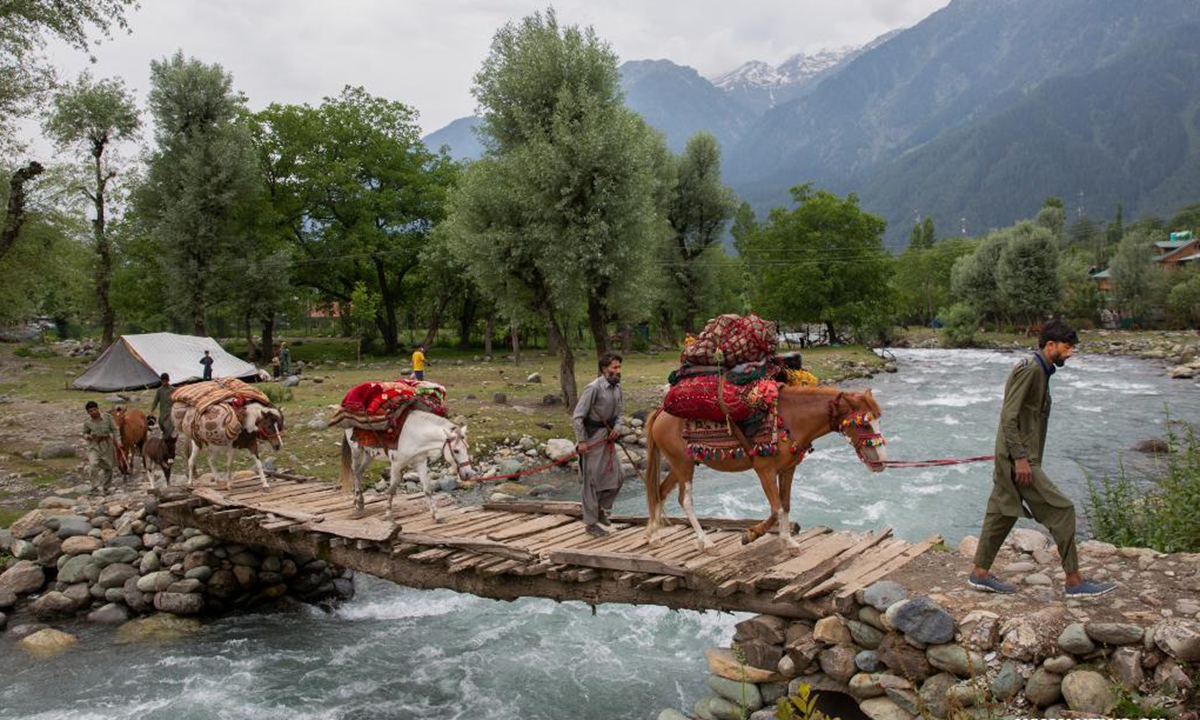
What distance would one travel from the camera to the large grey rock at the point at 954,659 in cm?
588

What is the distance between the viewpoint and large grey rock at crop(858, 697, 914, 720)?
6.10m

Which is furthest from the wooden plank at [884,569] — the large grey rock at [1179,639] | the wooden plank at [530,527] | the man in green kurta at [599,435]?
the wooden plank at [530,527]

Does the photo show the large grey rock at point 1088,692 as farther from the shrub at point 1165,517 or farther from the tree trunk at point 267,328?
the tree trunk at point 267,328

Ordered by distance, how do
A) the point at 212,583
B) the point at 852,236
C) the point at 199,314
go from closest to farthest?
the point at 212,583, the point at 199,314, the point at 852,236

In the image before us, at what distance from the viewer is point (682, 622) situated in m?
10.6

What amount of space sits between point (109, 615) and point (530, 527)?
685cm

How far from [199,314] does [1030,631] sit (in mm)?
36720

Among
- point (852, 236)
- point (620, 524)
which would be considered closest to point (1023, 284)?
point (852, 236)

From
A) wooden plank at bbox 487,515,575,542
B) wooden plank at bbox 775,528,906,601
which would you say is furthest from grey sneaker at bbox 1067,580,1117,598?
wooden plank at bbox 487,515,575,542

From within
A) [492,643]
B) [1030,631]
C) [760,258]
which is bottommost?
[492,643]

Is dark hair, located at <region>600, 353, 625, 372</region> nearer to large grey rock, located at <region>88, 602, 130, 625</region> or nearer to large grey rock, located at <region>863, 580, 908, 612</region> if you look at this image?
large grey rock, located at <region>863, 580, 908, 612</region>

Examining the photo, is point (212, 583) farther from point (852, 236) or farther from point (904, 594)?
point (852, 236)

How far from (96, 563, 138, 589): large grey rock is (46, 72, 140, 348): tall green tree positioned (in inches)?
1146

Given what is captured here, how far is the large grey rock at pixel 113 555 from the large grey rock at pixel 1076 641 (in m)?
12.9
